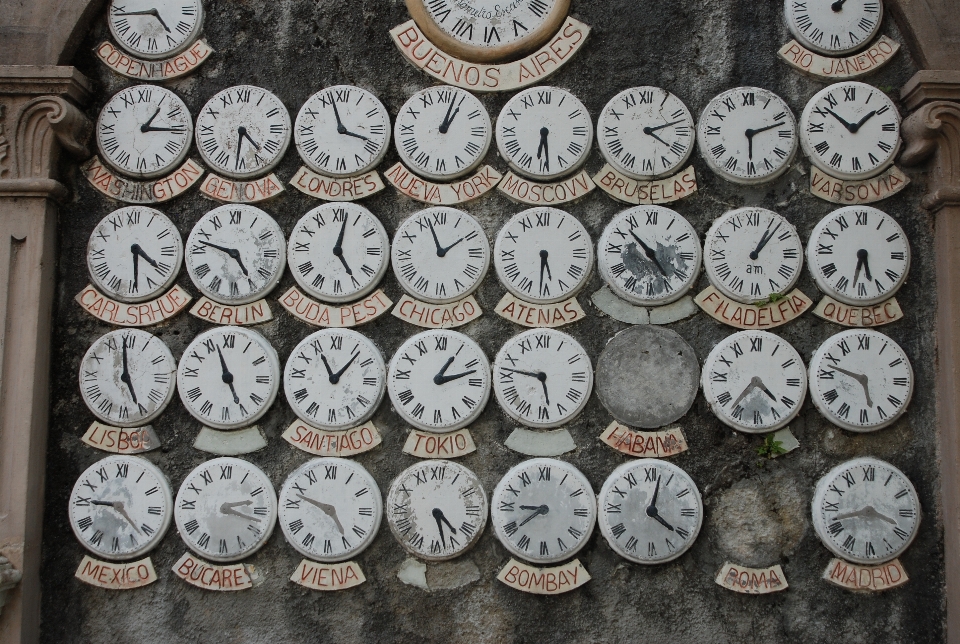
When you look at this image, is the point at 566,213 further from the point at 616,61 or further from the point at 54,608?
the point at 54,608

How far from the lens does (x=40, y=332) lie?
5098 millimetres

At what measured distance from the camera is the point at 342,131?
5293mm

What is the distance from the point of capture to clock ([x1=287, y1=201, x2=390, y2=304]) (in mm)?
5152

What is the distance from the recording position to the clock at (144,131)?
17.5 feet

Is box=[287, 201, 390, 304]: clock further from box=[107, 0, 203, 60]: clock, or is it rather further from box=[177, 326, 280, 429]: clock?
box=[107, 0, 203, 60]: clock

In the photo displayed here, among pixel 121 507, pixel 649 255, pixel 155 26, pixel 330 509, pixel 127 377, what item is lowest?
pixel 121 507

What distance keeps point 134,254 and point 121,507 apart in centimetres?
147

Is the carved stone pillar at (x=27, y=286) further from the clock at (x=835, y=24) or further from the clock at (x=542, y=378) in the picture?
the clock at (x=835, y=24)

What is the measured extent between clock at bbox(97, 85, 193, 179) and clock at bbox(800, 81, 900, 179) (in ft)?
12.3

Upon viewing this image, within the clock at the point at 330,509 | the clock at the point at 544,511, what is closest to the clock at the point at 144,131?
the clock at the point at 330,509

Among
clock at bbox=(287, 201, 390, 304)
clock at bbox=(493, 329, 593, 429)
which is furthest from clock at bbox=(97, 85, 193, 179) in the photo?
clock at bbox=(493, 329, 593, 429)

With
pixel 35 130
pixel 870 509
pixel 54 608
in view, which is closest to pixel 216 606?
pixel 54 608

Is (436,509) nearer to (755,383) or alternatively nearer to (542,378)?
(542,378)

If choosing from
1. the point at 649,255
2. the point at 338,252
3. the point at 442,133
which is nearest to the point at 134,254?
the point at 338,252
